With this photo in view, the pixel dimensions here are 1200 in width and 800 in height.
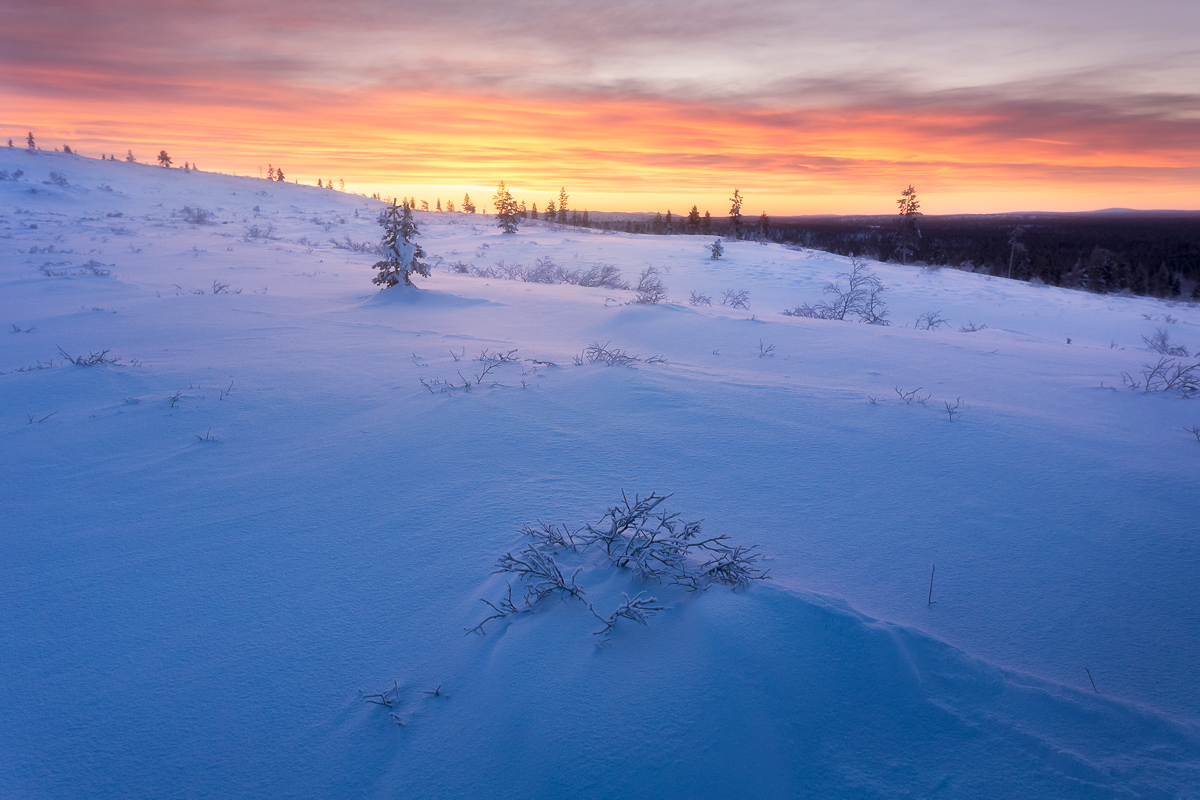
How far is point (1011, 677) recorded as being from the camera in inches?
67.7

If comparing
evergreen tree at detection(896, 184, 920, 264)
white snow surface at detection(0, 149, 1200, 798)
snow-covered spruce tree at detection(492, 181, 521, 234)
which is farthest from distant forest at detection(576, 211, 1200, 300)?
white snow surface at detection(0, 149, 1200, 798)

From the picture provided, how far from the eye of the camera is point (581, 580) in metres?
2.13

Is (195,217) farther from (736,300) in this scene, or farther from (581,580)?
(581,580)

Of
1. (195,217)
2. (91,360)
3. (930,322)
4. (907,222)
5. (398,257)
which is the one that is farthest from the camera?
(907,222)

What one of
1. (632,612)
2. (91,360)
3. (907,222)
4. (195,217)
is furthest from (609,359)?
(907,222)

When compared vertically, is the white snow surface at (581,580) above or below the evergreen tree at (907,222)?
below

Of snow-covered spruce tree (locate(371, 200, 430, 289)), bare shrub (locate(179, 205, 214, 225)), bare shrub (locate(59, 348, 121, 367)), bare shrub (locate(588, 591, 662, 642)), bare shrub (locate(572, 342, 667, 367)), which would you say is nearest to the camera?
bare shrub (locate(588, 591, 662, 642))

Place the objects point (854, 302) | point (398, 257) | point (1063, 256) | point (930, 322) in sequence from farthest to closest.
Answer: point (1063, 256) < point (854, 302) < point (930, 322) < point (398, 257)

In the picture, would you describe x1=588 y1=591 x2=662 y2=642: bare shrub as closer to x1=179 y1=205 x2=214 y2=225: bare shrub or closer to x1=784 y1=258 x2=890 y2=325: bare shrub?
x1=784 y1=258 x2=890 y2=325: bare shrub

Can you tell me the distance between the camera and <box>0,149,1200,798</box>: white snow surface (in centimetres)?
152

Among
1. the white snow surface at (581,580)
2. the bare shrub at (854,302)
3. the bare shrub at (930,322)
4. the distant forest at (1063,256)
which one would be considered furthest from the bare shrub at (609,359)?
the distant forest at (1063,256)

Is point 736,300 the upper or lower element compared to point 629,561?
upper

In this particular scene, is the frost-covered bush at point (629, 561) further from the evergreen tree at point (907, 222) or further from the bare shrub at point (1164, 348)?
the evergreen tree at point (907, 222)

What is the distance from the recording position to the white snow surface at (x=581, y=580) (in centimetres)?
152
